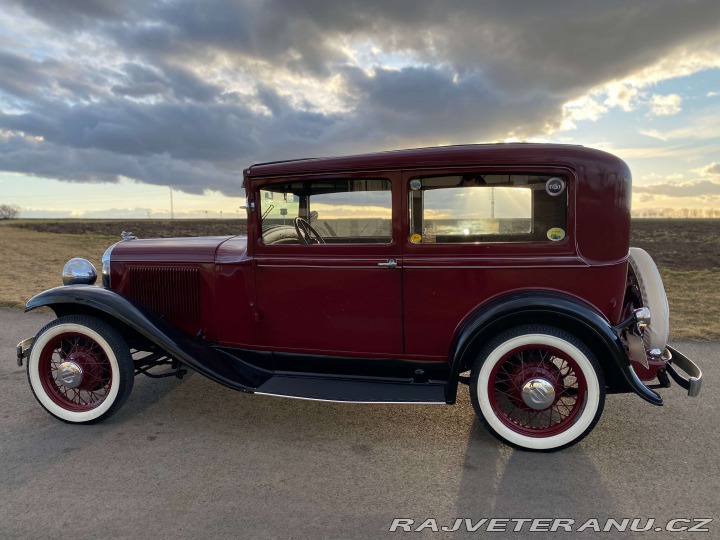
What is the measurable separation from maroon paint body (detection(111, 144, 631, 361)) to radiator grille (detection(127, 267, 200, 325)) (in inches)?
0.8

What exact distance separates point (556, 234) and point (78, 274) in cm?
390

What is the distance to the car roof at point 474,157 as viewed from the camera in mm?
2865

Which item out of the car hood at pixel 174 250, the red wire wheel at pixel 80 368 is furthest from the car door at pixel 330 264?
the red wire wheel at pixel 80 368

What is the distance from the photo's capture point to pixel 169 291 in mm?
3713

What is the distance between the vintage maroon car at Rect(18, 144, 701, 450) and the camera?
2867 millimetres

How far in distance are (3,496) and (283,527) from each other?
1610mm

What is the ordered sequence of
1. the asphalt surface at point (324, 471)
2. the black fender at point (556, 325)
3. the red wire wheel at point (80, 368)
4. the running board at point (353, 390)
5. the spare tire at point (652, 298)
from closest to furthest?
the asphalt surface at point (324, 471) < the black fender at point (556, 325) < the running board at point (353, 390) < the spare tire at point (652, 298) < the red wire wheel at point (80, 368)

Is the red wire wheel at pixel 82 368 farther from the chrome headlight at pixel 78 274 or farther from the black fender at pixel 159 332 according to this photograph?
the chrome headlight at pixel 78 274

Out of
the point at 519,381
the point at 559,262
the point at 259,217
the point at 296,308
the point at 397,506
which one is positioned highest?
the point at 259,217

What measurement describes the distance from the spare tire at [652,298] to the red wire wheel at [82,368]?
379 cm

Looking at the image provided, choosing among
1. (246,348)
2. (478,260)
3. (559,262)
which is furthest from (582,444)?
(246,348)

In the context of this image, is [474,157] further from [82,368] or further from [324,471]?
[82,368]

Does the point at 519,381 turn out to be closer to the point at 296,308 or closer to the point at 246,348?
the point at 296,308

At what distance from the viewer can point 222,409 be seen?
3521 millimetres
